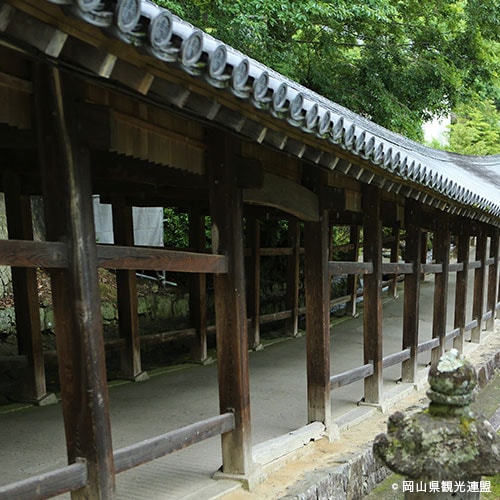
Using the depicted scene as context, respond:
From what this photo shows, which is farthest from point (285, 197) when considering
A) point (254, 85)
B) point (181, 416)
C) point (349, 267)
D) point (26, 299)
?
point (26, 299)

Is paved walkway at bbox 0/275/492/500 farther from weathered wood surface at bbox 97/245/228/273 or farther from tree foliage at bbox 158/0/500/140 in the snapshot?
tree foliage at bbox 158/0/500/140

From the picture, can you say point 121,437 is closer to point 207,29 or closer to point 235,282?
point 235,282

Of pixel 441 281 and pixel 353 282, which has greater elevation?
pixel 441 281

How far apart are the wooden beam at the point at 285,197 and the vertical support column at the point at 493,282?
25.4 ft

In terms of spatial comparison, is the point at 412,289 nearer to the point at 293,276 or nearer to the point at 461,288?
the point at 461,288

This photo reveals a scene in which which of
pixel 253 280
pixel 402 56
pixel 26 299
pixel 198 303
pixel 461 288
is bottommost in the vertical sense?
pixel 461 288

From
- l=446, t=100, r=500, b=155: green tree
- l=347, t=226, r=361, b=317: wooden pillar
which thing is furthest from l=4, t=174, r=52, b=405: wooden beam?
l=446, t=100, r=500, b=155: green tree

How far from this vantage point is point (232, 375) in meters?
4.15

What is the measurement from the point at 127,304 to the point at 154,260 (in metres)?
4.22

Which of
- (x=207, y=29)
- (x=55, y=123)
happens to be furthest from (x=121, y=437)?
(x=207, y=29)

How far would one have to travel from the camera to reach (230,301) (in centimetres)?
414

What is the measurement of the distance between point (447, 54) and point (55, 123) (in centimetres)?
1225

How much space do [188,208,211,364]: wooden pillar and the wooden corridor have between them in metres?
1.75

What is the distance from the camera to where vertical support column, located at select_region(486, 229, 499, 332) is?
11.7m
